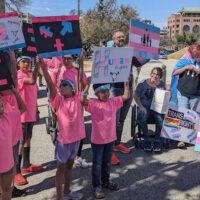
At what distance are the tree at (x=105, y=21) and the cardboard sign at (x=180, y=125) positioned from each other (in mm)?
42304

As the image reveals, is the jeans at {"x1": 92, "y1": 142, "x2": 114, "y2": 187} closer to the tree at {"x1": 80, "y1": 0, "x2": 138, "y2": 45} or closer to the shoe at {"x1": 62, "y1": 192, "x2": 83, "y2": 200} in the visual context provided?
the shoe at {"x1": 62, "y1": 192, "x2": 83, "y2": 200}

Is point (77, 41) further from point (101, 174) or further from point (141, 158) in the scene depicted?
point (141, 158)

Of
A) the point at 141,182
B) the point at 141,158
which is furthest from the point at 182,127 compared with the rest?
the point at 141,182

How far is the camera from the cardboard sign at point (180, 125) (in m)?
6.18

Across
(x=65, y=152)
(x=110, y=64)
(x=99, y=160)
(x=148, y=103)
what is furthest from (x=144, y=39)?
(x=65, y=152)

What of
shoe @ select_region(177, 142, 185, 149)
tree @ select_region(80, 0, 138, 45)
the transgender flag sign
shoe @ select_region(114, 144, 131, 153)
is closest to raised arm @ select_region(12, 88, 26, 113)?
the transgender flag sign

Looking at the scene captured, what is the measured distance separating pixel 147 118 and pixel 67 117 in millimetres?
2550

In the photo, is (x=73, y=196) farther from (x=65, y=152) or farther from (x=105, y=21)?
(x=105, y=21)

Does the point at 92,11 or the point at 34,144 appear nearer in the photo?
the point at 34,144

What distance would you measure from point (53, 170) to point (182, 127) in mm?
2320

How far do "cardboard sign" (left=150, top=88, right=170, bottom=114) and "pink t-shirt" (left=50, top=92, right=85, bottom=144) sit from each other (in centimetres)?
235

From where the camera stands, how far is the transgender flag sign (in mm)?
5100

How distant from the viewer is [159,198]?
434cm

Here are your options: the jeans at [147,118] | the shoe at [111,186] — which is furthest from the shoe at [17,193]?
the jeans at [147,118]
